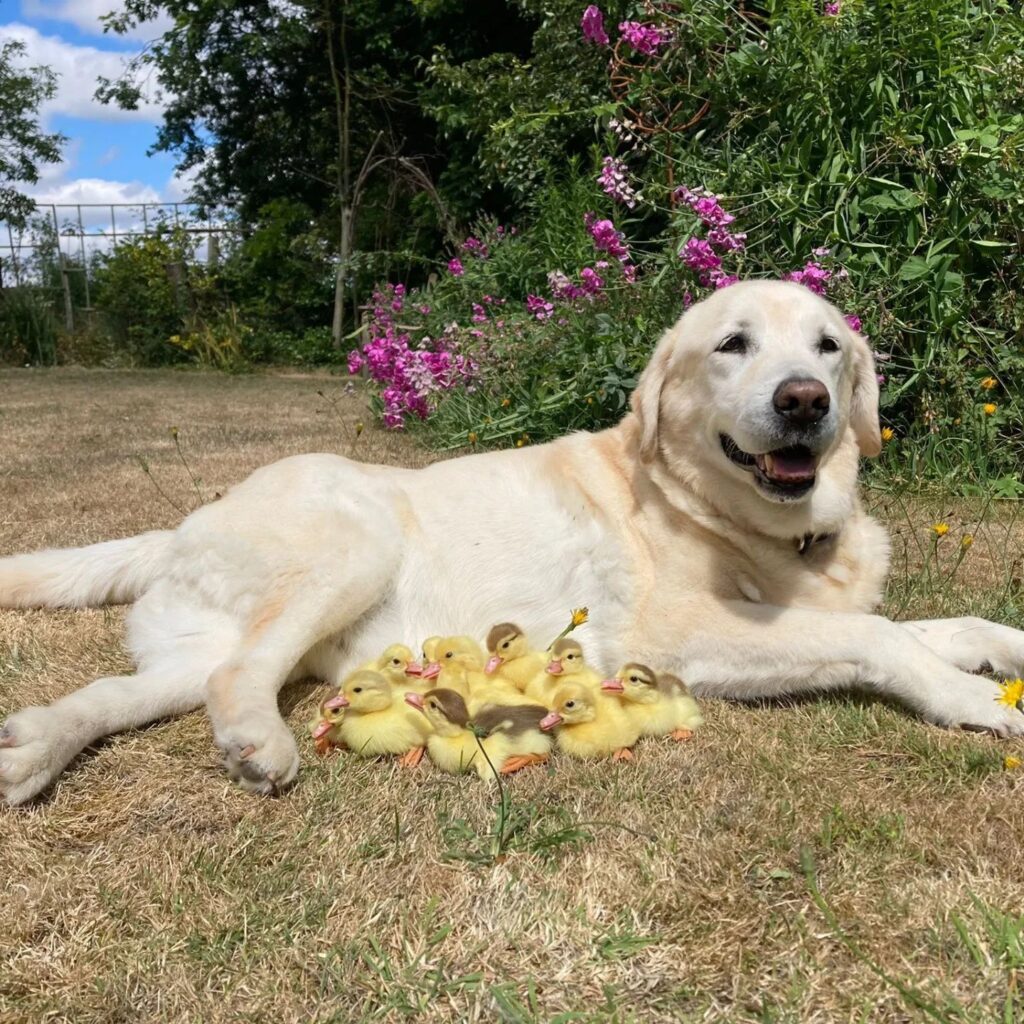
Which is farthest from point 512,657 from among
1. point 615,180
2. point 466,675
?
point 615,180

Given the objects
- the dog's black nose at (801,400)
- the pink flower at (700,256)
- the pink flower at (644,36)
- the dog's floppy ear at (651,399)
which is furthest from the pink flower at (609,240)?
the dog's black nose at (801,400)

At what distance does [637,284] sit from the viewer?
502 centimetres

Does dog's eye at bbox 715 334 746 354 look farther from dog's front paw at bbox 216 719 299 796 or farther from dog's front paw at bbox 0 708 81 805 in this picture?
dog's front paw at bbox 0 708 81 805

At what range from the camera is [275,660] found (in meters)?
2.25

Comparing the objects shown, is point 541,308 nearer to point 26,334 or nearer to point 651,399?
point 651,399

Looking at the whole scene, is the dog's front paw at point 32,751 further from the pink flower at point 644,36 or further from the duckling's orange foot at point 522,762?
the pink flower at point 644,36

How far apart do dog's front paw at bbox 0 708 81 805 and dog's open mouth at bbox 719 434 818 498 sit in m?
1.81

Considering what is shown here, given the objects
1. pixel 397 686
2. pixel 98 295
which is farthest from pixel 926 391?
pixel 98 295

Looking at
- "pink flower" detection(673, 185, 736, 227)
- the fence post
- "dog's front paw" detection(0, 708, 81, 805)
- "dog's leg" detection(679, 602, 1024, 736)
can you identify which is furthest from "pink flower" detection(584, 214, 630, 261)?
the fence post

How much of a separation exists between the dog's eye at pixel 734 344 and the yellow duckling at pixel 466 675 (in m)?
1.10

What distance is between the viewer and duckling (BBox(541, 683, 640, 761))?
6.86 feet

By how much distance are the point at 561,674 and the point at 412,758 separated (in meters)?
0.43

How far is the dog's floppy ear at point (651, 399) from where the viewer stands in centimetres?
272

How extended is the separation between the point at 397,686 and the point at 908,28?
416 centimetres
